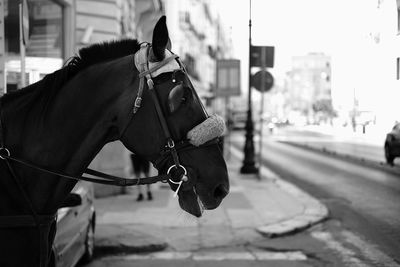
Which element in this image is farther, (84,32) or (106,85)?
(84,32)

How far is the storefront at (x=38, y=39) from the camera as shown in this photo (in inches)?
221

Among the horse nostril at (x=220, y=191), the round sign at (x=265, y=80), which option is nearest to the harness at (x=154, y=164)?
the horse nostril at (x=220, y=191)

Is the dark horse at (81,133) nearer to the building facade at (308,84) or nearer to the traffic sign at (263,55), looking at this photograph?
the traffic sign at (263,55)

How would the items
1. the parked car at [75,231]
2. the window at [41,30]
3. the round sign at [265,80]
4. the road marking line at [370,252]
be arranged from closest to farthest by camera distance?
the parked car at [75,231]
the window at [41,30]
the road marking line at [370,252]
the round sign at [265,80]

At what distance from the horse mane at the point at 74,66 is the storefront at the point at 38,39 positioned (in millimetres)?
2565

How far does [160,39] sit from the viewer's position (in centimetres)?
235

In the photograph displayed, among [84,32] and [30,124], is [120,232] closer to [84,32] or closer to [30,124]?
[84,32]

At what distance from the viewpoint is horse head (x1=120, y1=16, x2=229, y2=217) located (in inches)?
A: 92.9

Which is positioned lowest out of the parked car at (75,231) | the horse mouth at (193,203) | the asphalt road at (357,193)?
the asphalt road at (357,193)

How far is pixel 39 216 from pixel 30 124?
0.44m

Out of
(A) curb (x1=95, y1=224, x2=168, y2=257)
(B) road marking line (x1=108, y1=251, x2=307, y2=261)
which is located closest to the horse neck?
(B) road marking line (x1=108, y1=251, x2=307, y2=261)

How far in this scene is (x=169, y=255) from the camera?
731 cm

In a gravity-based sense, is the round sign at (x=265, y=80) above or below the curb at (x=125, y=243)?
above

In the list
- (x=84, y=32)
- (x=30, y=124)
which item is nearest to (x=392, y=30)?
(x=30, y=124)
